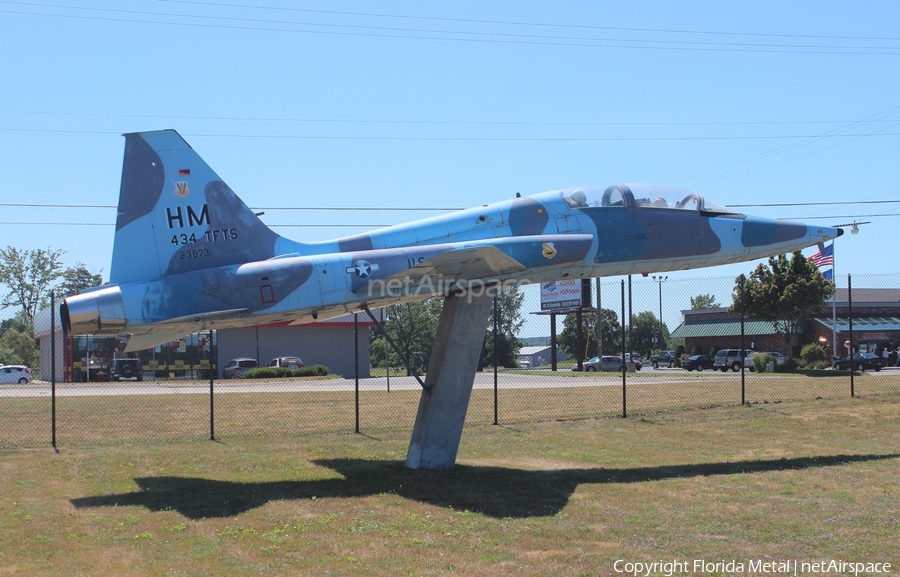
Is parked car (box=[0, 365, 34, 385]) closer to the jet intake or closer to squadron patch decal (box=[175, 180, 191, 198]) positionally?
squadron patch decal (box=[175, 180, 191, 198])

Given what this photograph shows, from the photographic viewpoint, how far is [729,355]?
48250 millimetres

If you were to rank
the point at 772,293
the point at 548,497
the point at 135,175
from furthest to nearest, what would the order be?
the point at 772,293
the point at 135,175
the point at 548,497

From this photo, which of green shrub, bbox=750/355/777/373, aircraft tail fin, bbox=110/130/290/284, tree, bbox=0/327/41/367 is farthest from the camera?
tree, bbox=0/327/41/367

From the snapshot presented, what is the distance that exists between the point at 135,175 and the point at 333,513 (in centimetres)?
572

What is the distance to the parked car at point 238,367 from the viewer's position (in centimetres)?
4356

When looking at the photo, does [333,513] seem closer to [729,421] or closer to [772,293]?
[729,421]

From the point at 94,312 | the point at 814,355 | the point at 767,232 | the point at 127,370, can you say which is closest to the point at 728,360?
the point at 814,355

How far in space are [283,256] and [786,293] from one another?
36183 millimetres

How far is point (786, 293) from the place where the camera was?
42.3m

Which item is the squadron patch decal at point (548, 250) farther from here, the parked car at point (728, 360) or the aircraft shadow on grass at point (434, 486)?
the parked car at point (728, 360)

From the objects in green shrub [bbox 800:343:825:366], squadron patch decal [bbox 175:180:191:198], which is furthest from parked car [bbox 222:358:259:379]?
squadron patch decal [bbox 175:180:191:198]

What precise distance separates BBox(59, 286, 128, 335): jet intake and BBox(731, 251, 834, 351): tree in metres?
33.3

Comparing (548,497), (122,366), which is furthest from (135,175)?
(122,366)

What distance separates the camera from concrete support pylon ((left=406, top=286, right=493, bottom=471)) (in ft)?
41.7
